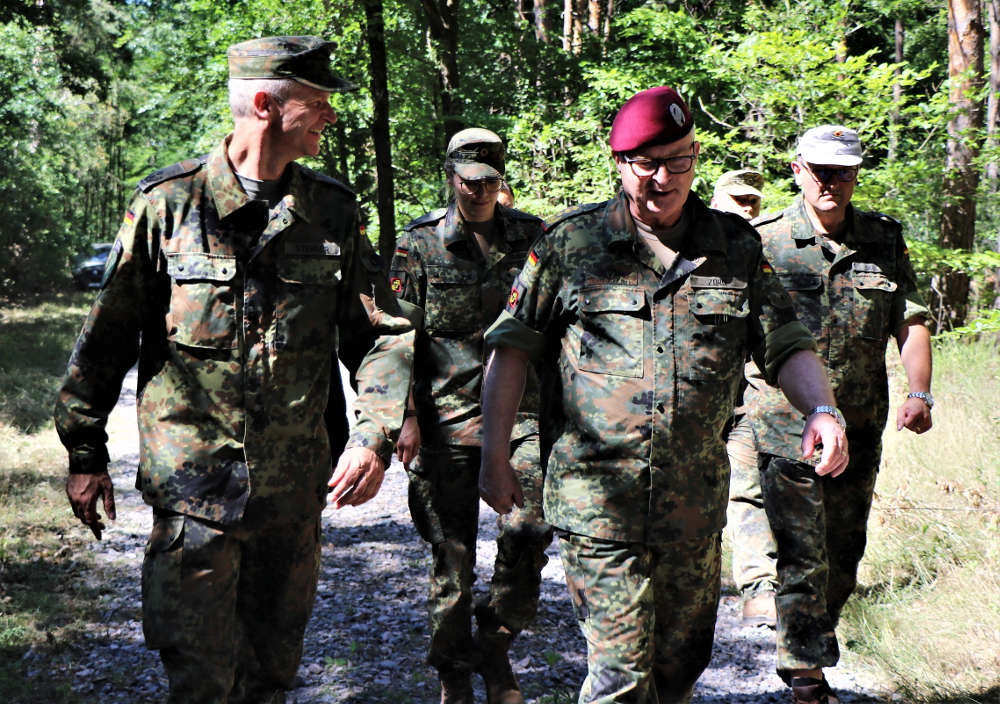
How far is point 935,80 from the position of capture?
2831 centimetres

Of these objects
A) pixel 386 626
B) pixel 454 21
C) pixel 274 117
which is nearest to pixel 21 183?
pixel 454 21

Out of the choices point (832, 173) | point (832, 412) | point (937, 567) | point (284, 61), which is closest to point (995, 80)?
point (937, 567)

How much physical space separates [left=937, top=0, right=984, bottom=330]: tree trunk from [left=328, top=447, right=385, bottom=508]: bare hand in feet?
30.0

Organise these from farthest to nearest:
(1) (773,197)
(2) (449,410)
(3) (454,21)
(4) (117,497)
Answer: (3) (454,21)
(1) (773,197)
(4) (117,497)
(2) (449,410)

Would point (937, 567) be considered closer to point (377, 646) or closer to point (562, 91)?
point (377, 646)

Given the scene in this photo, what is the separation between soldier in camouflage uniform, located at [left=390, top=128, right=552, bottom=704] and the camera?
4.88 metres

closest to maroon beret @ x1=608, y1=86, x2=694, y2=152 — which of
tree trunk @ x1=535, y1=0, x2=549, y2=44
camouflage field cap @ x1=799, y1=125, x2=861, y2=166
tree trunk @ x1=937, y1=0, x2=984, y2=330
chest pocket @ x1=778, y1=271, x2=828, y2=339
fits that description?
camouflage field cap @ x1=799, y1=125, x2=861, y2=166

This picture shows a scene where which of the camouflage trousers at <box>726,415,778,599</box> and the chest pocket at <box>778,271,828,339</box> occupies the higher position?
the chest pocket at <box>778,271,828,339</box>

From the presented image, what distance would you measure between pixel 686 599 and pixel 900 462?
4779 millimetres

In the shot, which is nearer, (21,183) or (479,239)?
(479,239)

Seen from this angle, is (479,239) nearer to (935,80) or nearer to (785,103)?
(785,103)

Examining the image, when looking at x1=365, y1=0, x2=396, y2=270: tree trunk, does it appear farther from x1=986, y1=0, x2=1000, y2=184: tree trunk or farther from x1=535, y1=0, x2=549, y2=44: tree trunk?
x1=986, y1=0, x2=1000, y2=184: tree trunk

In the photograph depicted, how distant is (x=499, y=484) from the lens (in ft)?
11.5

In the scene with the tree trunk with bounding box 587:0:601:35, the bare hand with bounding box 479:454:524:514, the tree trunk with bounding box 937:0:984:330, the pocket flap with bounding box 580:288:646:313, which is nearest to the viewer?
the pocket flap with bounding box 580:288:646:313
